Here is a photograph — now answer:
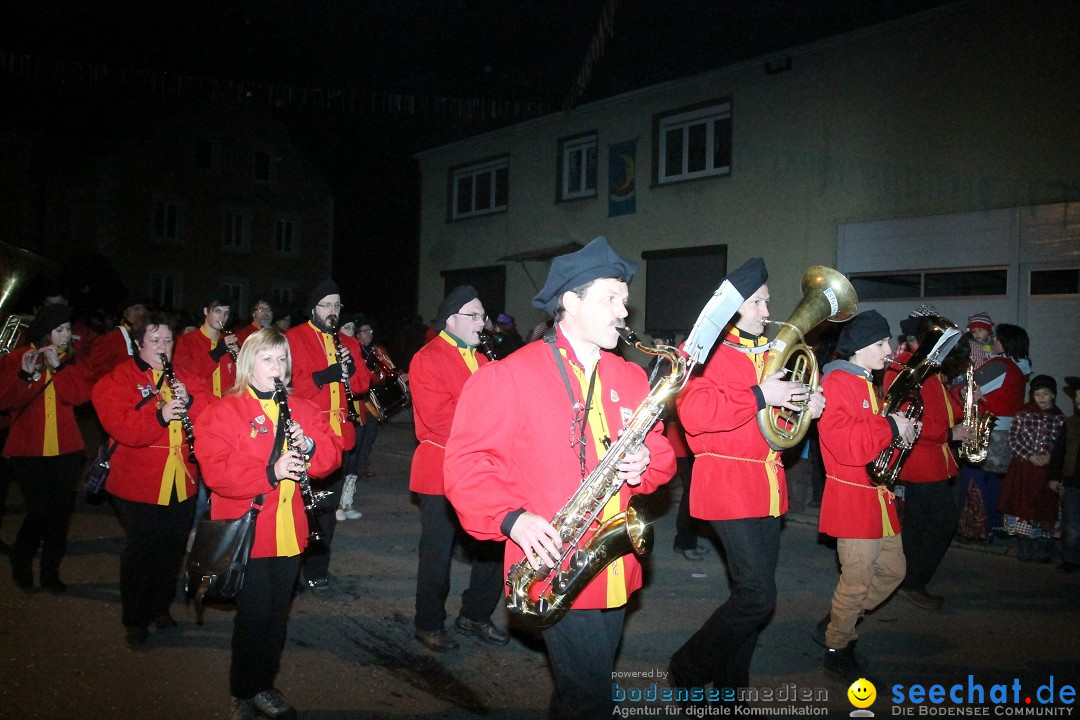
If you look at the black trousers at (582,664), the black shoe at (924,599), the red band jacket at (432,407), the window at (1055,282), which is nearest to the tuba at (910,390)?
the black shoe at (924,599)

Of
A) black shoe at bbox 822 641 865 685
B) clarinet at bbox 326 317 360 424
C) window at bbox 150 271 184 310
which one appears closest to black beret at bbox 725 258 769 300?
black shoe at bbox 822 641 865 685

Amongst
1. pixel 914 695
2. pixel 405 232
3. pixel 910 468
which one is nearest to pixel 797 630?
pixel 914 695

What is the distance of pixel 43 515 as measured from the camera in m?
5.77

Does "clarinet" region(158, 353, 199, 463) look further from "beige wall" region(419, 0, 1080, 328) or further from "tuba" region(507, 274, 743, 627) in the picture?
"beige wall" region(419, 0, 1080, 328)

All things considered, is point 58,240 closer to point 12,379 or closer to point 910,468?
point 12,379

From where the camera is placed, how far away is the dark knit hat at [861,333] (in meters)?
4.75

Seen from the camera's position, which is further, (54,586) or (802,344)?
(54,586)

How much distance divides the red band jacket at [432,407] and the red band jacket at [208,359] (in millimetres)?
2772

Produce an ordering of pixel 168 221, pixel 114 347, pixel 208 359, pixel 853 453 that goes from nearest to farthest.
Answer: pixel 853 453 → pixel 208 359 → pixel 114 347 → pixel 168 221

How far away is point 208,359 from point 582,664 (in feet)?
18.6

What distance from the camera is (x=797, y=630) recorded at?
17.7 feet

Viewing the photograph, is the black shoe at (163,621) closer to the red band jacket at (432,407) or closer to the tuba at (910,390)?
the red band jacket at (432,407)

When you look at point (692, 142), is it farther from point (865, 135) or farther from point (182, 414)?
point (182, 414)

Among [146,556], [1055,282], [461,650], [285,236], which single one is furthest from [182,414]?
[285,236]
